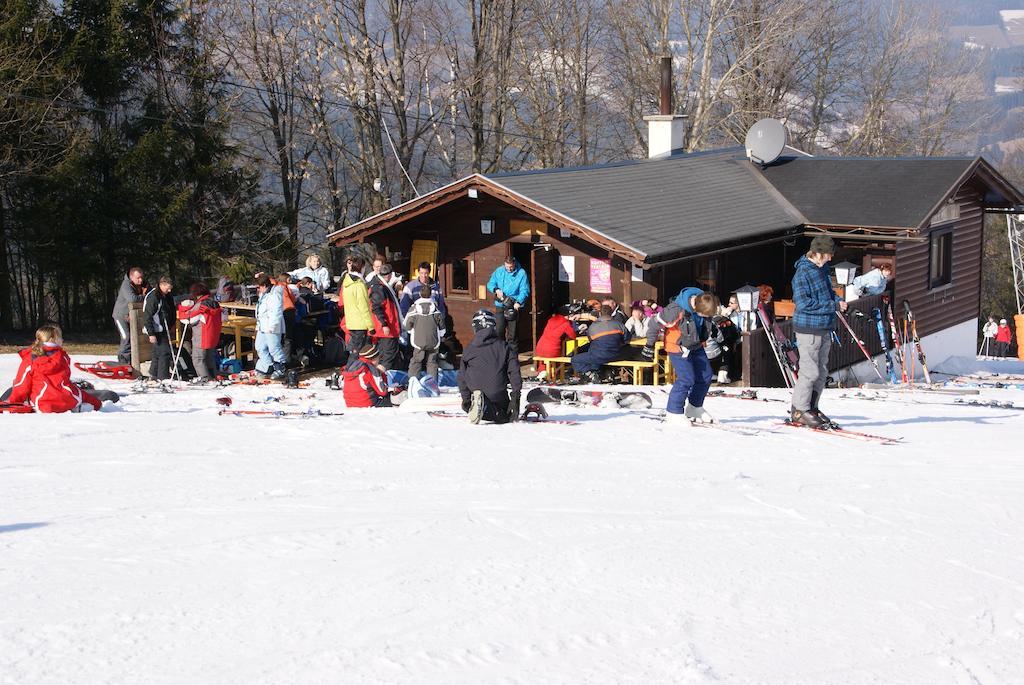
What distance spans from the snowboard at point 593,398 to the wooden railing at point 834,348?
3125 millimetres

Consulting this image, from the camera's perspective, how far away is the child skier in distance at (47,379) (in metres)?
11.1

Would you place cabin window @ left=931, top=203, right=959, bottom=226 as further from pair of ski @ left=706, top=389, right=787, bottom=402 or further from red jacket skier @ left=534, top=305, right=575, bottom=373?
pair of ski @ left=706, top=389, right=787, bottom=402

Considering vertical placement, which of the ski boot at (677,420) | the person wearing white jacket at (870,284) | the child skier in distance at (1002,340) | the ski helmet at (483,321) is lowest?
the child skier in distance at (1002,340)

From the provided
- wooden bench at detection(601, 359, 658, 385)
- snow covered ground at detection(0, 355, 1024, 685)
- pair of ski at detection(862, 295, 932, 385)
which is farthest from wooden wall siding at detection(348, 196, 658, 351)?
snow covered ground at detection(0, 355, 1024, 685)

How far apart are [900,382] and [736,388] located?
506cm

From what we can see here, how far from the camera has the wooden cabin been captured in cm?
1708

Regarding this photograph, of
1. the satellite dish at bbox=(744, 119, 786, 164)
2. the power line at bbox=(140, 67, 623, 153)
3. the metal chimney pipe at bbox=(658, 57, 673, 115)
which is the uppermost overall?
the power line at bbox=(140, 67, 623, 153)

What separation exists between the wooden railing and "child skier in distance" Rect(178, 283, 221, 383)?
6.83 m

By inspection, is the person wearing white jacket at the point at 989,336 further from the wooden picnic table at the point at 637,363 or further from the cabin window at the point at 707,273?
the wooden picnic table at the point at 637,363

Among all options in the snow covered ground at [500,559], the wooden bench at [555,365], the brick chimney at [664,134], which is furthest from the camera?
the brick chimney at [664,134]

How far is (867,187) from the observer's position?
20.7 meters

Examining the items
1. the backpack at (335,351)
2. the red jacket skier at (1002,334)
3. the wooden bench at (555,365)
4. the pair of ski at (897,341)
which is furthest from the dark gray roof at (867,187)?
the red jacket skier at (1002,334)

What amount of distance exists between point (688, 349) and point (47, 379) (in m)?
6.09

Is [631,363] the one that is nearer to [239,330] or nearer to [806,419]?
[806,419]
